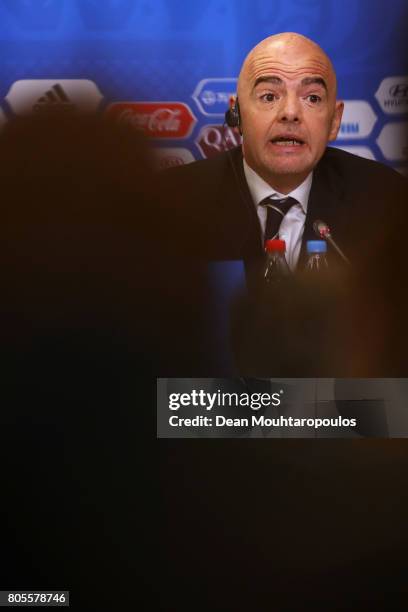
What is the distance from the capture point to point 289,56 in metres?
1.72

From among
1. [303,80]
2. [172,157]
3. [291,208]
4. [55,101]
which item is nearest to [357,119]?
[303,80]

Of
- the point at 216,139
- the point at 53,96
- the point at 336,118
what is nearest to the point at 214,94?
the point at 216,139

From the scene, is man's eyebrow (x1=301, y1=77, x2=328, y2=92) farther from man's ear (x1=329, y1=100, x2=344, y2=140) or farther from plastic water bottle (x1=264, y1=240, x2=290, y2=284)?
plastic water bottle (x1=264, y1=240, x2=290, y2=284)

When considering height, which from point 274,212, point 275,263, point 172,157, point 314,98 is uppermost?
point 314,98

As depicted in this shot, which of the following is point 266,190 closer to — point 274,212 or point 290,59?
point 274,212

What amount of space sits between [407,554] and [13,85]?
66.1 inches

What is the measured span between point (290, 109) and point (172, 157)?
1.11ft

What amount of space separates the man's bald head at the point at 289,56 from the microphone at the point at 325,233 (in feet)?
1.20

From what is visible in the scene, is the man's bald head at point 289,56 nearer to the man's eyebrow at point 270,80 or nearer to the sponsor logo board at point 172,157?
the man's eyebrow at point 270,80

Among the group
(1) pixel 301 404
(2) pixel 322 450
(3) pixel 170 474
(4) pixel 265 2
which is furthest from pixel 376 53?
(3) pixel 170 474

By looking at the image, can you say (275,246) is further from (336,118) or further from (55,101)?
(55,101)

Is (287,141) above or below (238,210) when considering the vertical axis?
above

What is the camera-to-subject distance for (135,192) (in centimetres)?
178

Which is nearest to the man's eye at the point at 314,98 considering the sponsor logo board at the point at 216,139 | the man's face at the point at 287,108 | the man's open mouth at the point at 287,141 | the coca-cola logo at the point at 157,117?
the man's face at the point at 287,108
